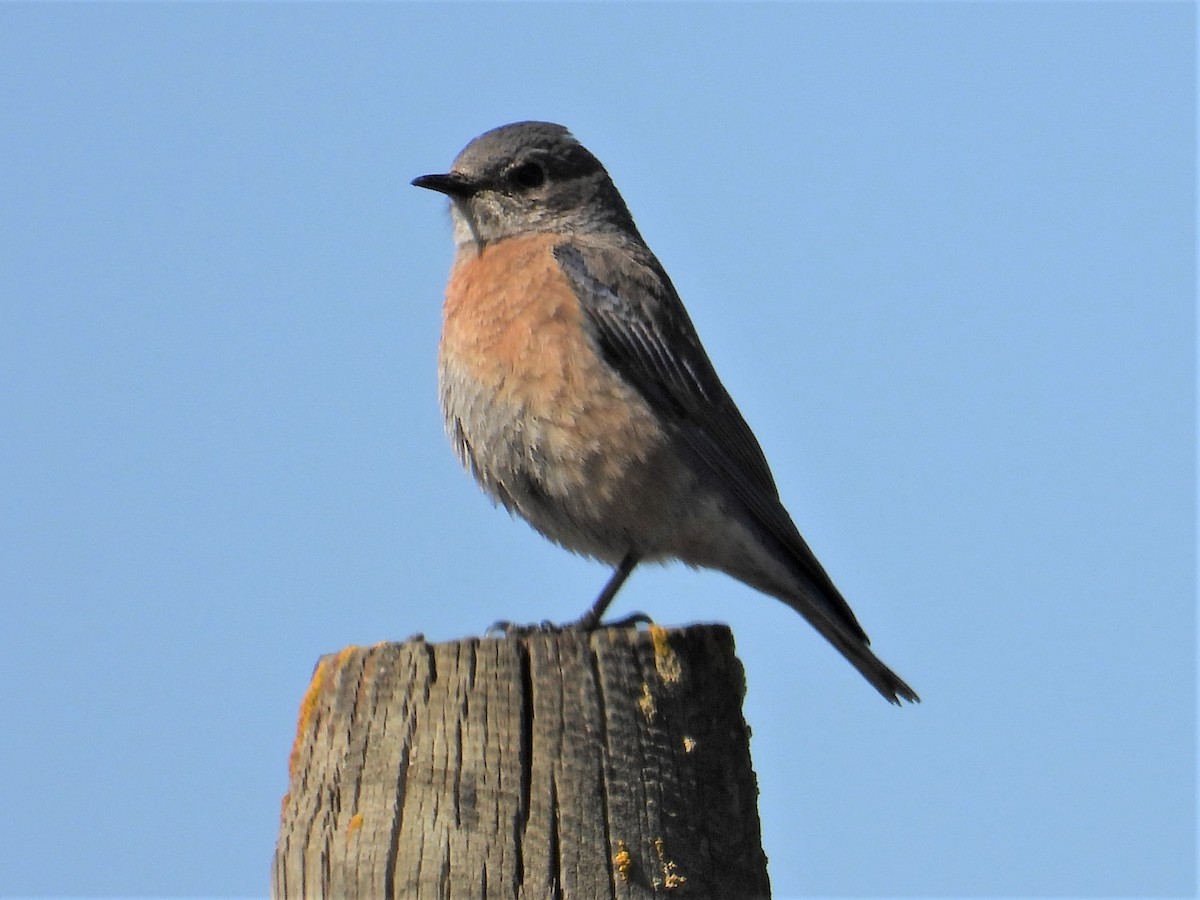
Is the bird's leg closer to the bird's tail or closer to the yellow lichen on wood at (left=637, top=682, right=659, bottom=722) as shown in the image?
the bird's tail

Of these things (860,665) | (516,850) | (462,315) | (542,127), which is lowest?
(516,850)

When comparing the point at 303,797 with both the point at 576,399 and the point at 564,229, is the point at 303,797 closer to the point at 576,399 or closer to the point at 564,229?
the point at 576,399

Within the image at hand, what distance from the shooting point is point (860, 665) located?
7250 millimetres

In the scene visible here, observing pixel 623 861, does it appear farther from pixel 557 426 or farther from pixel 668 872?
pixel 557 426

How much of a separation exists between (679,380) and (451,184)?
1673 millimetres

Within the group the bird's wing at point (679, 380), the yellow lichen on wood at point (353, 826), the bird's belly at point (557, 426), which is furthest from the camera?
the bird's wing at point (679, 380)

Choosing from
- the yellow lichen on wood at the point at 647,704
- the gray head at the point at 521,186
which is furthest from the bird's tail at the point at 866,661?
the yellow lichen on wood at the point at 647,704

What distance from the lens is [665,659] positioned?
4336mm

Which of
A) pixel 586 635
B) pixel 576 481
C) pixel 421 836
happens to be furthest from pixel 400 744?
pixel 576 481

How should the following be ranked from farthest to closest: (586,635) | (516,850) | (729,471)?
(729,471), (586,635), (516,850)

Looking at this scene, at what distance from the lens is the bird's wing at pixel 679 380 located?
7273mm

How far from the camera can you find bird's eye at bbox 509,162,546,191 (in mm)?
8250

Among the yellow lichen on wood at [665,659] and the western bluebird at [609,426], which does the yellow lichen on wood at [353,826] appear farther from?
the western bluebird at [609,426]

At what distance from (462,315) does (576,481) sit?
1.01 metres
